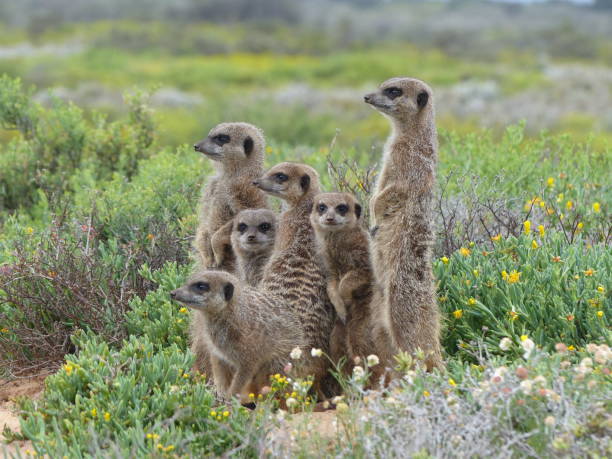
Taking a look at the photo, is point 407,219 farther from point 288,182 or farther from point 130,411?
point 130,411

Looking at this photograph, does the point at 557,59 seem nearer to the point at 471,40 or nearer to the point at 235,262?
the point at 471,40

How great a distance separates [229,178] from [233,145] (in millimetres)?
220

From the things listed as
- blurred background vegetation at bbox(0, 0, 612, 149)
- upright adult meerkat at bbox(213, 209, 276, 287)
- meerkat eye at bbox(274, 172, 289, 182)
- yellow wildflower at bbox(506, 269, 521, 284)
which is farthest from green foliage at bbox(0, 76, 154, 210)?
yellow wildflower at bbox(506, 269, 521, 284)

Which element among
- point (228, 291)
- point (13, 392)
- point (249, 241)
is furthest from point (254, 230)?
point (13, 392)

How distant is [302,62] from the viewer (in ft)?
149

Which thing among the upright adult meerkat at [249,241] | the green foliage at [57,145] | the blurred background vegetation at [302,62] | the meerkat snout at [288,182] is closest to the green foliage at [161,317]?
the upright adult meerkat at [249,241]

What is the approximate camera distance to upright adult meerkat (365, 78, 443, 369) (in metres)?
4.32

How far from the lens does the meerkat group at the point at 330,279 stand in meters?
4.21

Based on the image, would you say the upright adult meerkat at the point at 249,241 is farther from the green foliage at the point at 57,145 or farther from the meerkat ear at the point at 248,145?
the green foliage at the point at 57,145

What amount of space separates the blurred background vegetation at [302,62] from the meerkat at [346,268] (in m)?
4.32

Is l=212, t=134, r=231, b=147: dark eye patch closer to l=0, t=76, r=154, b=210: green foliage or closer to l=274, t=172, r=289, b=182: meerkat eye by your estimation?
l=274, t=172, r=289, b=182: meerkat eye

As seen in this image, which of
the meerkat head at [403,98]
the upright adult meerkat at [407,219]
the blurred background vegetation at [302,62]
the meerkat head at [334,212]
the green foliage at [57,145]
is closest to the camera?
the upright adult meerkat at [407,219]

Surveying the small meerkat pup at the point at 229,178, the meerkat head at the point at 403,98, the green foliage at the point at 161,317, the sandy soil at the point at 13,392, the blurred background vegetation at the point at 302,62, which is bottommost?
the blurred background vegetation at the point at 302,62

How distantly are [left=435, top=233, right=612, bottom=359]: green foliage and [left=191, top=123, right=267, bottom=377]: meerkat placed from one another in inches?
51.9
